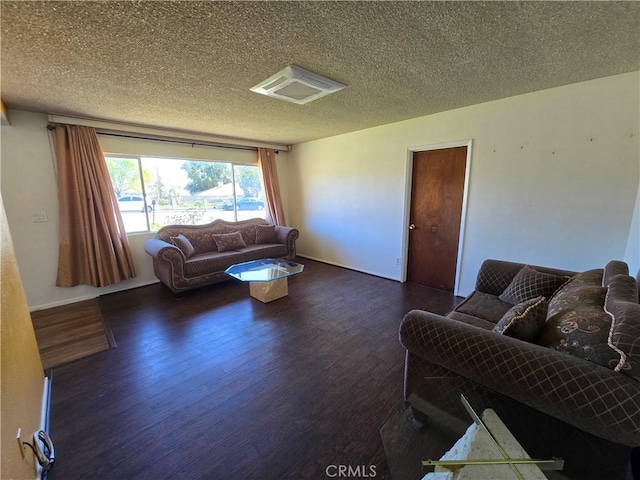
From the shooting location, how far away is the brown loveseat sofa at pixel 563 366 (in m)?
0.91

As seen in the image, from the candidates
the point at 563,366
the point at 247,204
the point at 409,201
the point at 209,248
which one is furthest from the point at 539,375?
the point at 247,204

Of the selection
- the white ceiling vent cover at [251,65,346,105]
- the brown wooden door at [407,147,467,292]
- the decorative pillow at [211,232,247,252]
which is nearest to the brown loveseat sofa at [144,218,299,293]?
the decorative pillow at [211,232,247,252]

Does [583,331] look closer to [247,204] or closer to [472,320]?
[472,320]

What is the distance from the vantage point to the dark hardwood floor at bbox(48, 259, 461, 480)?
136 centimetres

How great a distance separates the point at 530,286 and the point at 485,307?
379mm

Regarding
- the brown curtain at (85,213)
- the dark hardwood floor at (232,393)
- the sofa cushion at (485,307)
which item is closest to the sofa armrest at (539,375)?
the dark hardwood floor at (232,393)

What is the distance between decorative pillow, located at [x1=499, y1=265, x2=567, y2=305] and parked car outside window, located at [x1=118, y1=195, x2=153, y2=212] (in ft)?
15.4

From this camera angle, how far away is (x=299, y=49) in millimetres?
1703

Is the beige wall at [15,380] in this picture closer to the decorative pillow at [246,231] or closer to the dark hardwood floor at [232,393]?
the dark hardwood floor at [232,393]

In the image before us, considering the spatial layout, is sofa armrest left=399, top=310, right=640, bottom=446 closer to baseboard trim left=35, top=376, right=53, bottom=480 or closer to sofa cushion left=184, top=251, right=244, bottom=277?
baseboard trim left=35, top=376, right=53, bottom=480

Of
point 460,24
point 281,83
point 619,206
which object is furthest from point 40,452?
point 619,206

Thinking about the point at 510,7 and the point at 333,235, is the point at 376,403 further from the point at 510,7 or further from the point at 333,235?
the point at 333,235

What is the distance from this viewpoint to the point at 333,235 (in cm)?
487

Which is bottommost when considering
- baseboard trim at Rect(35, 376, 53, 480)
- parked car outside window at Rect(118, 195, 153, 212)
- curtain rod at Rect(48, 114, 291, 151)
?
baseboard trim at Rect(35, 376, 53, 480)
